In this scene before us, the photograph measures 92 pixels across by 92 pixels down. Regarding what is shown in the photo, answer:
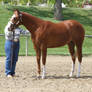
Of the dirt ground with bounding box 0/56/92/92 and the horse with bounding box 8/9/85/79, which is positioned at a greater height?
the horse with bounding box 8/9/85/79

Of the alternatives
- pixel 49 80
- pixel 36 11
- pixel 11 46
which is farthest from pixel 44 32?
pixel 36 11

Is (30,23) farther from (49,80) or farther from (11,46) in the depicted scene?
(49,80)

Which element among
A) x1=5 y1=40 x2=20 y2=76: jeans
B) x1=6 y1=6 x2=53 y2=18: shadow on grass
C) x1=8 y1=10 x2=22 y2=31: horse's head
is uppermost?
x1=8 y1=10 x2=22 y2=31: horse's head

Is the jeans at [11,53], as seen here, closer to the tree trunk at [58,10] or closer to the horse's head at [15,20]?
the horse's head at [15,20]

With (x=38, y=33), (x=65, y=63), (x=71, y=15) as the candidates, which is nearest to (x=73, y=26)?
(x=38, y=33)

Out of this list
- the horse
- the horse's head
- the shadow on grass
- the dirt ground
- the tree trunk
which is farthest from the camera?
the shadow on grass

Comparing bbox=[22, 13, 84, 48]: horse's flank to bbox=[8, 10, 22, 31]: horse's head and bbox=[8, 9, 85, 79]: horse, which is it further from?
bbox=[8, 10, 22, 31]: horse's head

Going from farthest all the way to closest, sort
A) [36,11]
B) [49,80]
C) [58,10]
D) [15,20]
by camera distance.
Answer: [36,11] < [58,10] < [49,80] < [15,20]

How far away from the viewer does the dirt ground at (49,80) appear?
24.4 feet

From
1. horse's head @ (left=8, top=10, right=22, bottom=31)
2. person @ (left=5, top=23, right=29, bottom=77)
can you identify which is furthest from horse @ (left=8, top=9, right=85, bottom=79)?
person @ (left=5, top=23, right=29, bottom=77)

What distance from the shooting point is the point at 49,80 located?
8586mm

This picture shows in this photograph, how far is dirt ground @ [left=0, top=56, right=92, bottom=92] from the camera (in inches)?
293

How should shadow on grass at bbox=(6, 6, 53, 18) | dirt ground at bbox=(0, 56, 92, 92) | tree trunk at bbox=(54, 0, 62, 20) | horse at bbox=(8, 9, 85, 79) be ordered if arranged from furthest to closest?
shadow on grass at bbox=(6, 6, 53, 18), tree trunk at bbox=(54, 0, 62, 20), horse at bbox=(8, 9, 85, 79), dirt ground at bbox=(0, 56, 92, 92)

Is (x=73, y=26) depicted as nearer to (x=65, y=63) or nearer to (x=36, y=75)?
(x=36, y=75)
